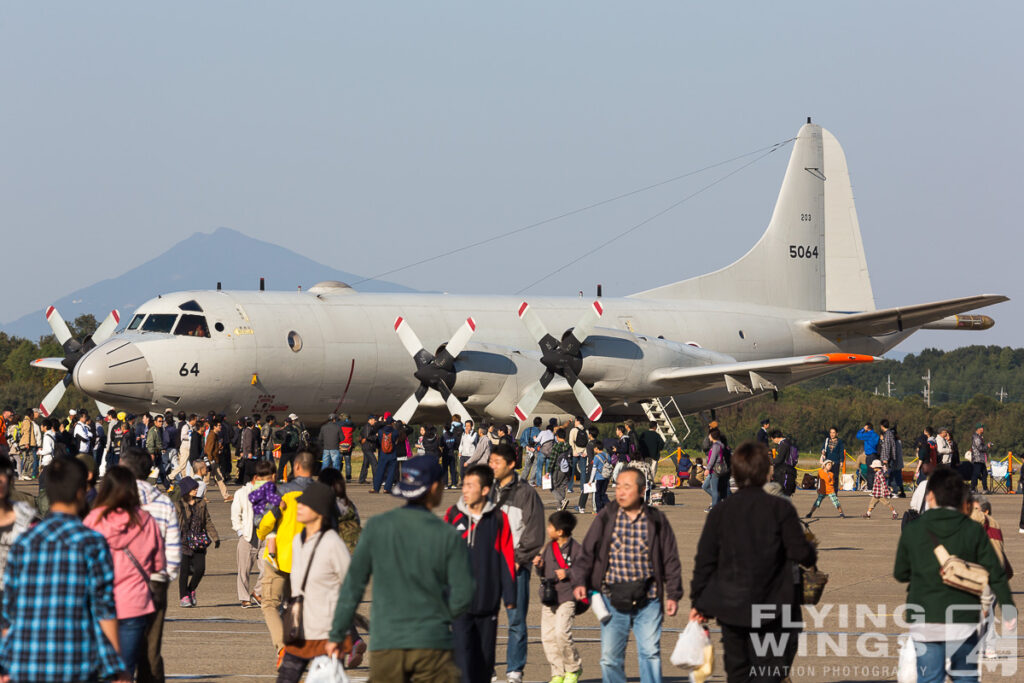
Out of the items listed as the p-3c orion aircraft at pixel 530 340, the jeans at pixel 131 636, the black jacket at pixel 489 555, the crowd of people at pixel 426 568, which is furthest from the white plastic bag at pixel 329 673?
the p-3c orion aircraft at pixel 530 340

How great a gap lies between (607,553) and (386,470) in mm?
17202

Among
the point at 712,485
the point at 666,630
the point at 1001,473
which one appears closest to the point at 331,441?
the point at 712,485

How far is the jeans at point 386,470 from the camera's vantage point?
24.4 metres

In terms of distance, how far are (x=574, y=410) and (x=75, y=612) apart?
25.5 meters

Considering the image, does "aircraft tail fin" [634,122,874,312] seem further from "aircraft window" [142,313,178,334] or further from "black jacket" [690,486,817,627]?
"black jacket" [690,486,817,627]

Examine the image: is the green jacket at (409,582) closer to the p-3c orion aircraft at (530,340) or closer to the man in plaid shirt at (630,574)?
the man in plaid shirt at (630,574)

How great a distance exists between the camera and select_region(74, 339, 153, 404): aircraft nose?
81.4 ft

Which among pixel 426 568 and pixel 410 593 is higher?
pixel 426 568

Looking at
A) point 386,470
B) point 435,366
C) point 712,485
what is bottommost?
point 712,485

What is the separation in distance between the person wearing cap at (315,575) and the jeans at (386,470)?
56.7 ft

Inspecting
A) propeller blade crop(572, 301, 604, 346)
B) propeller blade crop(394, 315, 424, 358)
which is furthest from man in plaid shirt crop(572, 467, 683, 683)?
propeller blade crop(572, 301, 604, 346)

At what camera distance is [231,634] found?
10.0 meters

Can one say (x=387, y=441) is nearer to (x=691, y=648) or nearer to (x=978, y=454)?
(x=978, y=454)

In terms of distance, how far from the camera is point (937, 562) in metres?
6.89
